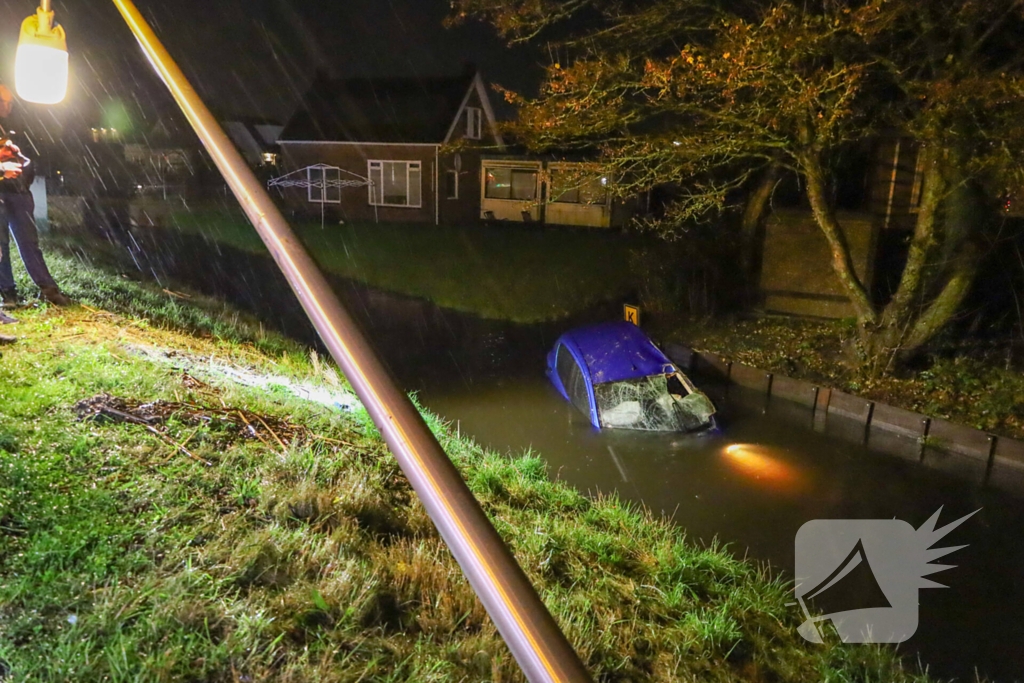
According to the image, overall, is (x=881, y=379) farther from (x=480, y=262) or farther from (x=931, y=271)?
(x=480, y=262)

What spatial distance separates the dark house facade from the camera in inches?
1126

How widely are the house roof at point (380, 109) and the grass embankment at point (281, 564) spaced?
2404 cm

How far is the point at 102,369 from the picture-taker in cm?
596

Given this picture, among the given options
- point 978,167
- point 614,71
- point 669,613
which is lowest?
point 669,613

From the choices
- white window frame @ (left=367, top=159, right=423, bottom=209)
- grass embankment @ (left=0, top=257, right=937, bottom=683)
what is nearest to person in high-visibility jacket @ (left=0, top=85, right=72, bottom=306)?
grass embankment @ (left=0, top=257, right=937, bottom=683)

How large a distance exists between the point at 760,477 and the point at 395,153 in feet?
77.7

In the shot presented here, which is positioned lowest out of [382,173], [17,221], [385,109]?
[17,221]

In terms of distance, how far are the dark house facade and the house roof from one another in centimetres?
5

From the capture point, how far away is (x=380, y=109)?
101ft

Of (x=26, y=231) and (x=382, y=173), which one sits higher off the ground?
(x=382, y=173)

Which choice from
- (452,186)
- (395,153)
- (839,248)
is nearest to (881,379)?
(839,248)

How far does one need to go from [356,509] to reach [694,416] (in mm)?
6881

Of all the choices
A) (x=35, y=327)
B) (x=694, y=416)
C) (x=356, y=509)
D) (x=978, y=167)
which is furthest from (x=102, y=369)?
(x=978, y=167)

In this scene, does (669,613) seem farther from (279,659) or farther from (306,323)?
(306,323)
